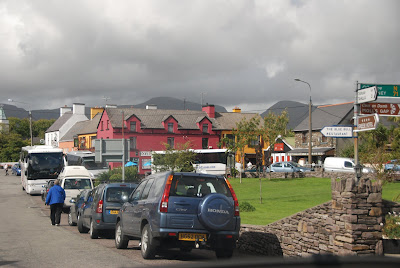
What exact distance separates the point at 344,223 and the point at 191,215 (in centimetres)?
317

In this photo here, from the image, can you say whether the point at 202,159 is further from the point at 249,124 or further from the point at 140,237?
the point at 140,237

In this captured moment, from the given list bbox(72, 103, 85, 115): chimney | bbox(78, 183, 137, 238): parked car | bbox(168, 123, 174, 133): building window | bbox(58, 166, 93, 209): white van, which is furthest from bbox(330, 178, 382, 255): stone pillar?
bbox(72, 103, 85, 115): chimney

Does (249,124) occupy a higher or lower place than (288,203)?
higher

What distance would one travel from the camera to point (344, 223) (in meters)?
10.6

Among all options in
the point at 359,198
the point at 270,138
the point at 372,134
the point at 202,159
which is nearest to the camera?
the point at 359,198

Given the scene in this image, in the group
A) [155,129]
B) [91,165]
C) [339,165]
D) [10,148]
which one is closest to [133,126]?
[155,129]

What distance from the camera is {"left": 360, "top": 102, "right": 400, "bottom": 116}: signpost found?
12133 millimetres

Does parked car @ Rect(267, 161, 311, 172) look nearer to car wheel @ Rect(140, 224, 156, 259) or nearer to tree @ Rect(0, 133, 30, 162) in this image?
car wheel @ Rect(140, 224, 156, 259)

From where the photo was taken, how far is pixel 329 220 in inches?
436

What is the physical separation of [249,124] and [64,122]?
6671cm

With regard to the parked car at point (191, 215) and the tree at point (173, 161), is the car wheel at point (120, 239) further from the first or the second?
the tree at point (173, 161)

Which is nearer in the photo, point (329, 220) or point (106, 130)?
point (329, 220)

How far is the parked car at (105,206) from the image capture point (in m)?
16.6

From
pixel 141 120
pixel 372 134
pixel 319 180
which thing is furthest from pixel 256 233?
pixel 141 120
